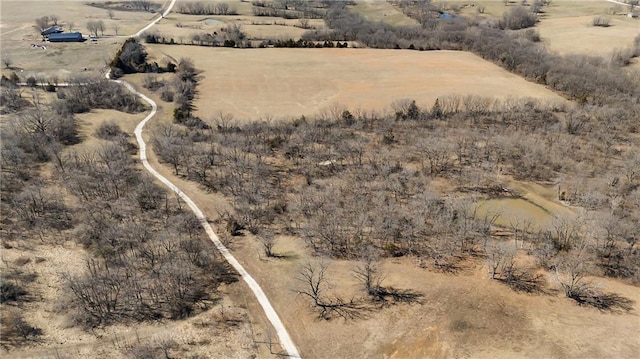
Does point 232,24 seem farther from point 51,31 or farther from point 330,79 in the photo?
point 330,79

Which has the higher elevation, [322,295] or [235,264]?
[235,264]

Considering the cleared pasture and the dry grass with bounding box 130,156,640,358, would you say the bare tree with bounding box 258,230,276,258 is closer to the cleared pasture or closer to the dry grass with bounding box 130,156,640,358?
the dry grass with bounding box 130,156,640,358

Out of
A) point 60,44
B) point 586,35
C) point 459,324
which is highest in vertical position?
point 586,35

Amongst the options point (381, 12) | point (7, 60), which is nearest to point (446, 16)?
point (381, 12)

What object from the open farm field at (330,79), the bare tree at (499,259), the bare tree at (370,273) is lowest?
the bare tree at (370,273)

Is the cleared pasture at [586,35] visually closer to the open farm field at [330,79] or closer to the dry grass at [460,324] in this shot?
the open farm field at [330,79]

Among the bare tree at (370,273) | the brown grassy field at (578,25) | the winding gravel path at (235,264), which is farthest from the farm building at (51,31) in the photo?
the brown grassy field at (578,25)
